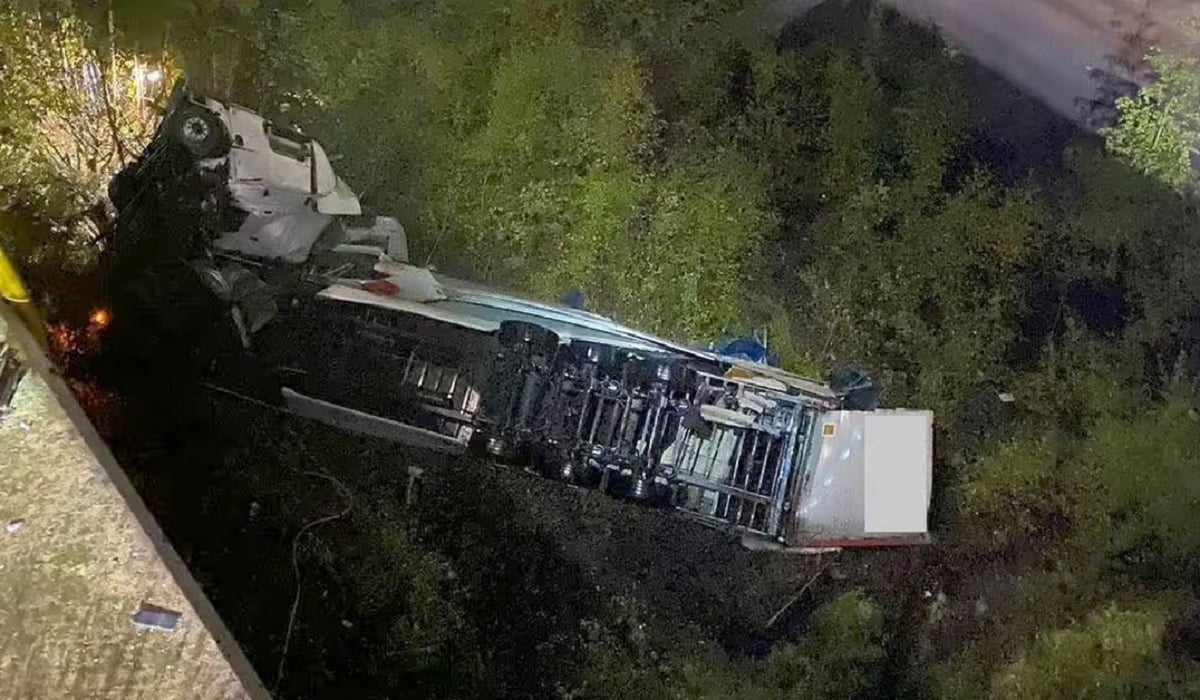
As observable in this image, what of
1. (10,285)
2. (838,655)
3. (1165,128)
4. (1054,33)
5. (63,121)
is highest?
(1054,33)

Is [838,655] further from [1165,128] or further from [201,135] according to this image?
[201,135]

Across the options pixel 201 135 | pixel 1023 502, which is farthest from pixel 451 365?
pixel 1023 502

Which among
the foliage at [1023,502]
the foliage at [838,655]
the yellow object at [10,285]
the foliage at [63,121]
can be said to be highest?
the foliage at [63,121]

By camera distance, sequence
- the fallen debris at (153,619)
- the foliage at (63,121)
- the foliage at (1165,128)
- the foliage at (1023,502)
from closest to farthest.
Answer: the fallen debris at (153,619)
the foliage at (63,121)
the foliage at (1023,502)
the foliage at (1165,128)

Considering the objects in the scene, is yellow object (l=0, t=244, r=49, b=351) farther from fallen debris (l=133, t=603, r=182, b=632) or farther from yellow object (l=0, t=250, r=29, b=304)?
fallen debris (l=133, t=603, r=182, b=632)

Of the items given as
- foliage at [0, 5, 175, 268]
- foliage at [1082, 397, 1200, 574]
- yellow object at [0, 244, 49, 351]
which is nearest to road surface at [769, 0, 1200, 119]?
foliage at [1082, 397, 1200, 574]

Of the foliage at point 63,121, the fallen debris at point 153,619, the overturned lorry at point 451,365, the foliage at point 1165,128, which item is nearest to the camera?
the fallen debris at point 153,619

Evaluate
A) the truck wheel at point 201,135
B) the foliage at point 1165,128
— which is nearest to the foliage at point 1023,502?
the foliage at point 1165,128

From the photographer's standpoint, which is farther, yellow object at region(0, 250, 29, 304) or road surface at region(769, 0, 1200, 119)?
road surface at region(769, 0, 1200, 119)

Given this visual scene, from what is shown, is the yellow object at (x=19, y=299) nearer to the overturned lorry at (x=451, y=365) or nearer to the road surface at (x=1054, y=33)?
the overturned lorry at (x=451, y=365)
